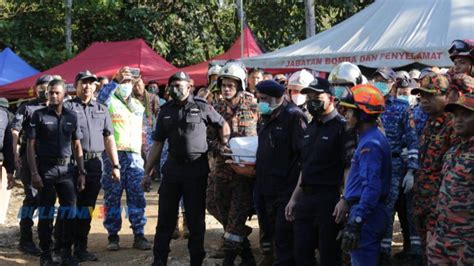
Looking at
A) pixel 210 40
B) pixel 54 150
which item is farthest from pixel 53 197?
pixel 210 40

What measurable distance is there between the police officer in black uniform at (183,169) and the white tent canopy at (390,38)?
147 inches

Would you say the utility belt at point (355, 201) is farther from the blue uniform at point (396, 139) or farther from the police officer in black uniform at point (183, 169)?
the police officer in black uniform at point (183, 169)

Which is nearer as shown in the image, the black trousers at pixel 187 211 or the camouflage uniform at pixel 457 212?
the camouflage uniform at pixel 457 212

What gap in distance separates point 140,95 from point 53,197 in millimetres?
2624

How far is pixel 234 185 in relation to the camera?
745cm

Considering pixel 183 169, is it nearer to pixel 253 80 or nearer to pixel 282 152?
pixel 282 152

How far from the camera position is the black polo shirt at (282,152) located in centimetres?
645

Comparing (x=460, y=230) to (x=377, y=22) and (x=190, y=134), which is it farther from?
(x=377, y=22)

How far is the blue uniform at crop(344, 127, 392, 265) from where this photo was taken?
5027 mm

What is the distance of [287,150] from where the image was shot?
21.2 feet

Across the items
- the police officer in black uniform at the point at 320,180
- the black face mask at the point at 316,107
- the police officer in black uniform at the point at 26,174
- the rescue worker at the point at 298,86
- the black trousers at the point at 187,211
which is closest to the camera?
the police officer in black uniform at the point at 320,180

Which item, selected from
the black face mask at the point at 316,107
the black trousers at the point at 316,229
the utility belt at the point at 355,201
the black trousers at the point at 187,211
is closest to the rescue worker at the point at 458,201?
the utility belt at the point at 355,201

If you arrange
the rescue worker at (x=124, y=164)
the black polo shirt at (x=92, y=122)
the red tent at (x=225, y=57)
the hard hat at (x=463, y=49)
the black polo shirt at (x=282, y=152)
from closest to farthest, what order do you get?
the hard hat at (x=463, y=49), the black polo shirt at (x=282, y=152), the black polo shirt at (x=92, y=122), the rescue worker at (x=124, y=164), the red tent at (x=225, y=57)

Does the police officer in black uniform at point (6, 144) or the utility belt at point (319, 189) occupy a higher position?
the police officer in black uniform at point (6, 144)
